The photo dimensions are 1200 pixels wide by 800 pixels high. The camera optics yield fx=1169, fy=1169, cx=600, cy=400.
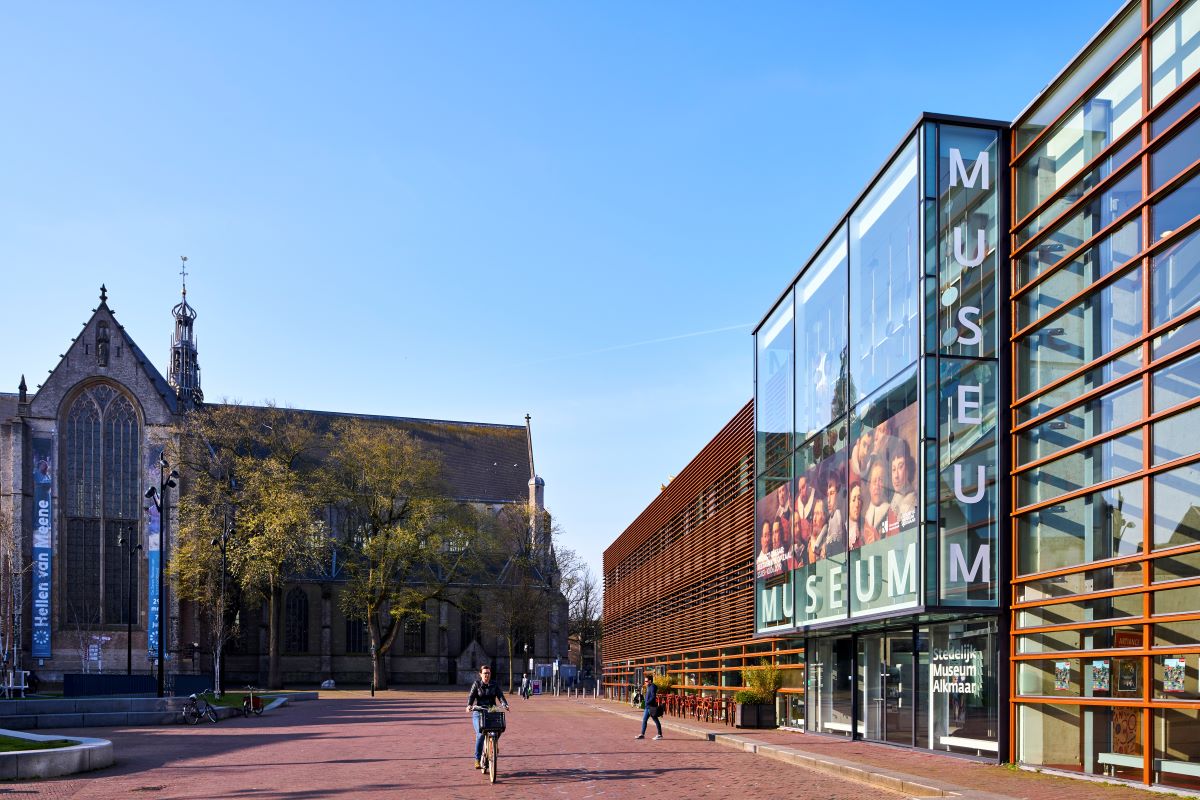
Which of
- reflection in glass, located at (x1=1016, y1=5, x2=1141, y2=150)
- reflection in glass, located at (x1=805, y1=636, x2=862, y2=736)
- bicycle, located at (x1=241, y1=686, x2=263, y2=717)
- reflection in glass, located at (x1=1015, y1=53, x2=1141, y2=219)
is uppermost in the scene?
reflection in glass, located at (x1=1016, y1=5, x2=1141, y2=150)

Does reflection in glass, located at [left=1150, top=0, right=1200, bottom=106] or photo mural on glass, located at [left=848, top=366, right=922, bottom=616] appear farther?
photo mural on glass, located at [left=848, top=366, right=922, bottom=616]

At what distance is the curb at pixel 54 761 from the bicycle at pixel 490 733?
5.59 m

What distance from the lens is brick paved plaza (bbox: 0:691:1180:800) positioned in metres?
13.7

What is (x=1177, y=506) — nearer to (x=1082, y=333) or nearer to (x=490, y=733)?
(x=1082, y=333)

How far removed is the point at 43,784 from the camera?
1478 cm

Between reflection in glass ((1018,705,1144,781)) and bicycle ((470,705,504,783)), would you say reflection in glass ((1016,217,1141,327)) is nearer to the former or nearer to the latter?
reflection in glass ((1018,705,1144,781))

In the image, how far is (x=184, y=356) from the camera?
275ft

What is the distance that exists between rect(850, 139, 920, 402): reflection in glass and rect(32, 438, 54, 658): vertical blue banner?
55723 millimetres

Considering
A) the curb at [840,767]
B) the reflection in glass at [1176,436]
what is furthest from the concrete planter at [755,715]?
the reflection in glass at [1176,436]

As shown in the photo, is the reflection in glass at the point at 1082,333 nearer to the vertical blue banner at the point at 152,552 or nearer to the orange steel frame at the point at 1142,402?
the orange steel frame at the point at 1142,402

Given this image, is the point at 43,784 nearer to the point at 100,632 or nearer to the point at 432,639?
the point at 100,632

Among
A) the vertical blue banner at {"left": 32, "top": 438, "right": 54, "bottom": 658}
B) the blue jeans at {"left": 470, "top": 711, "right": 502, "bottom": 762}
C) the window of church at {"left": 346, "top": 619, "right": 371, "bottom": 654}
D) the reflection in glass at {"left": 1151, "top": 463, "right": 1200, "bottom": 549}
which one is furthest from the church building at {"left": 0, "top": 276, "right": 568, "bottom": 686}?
the reflection in glass at {"left": 1151, "top": 463, "right": 1200, "bottom": 549}

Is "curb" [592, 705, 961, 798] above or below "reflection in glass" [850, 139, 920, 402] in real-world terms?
below

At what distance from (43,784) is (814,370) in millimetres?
15815
